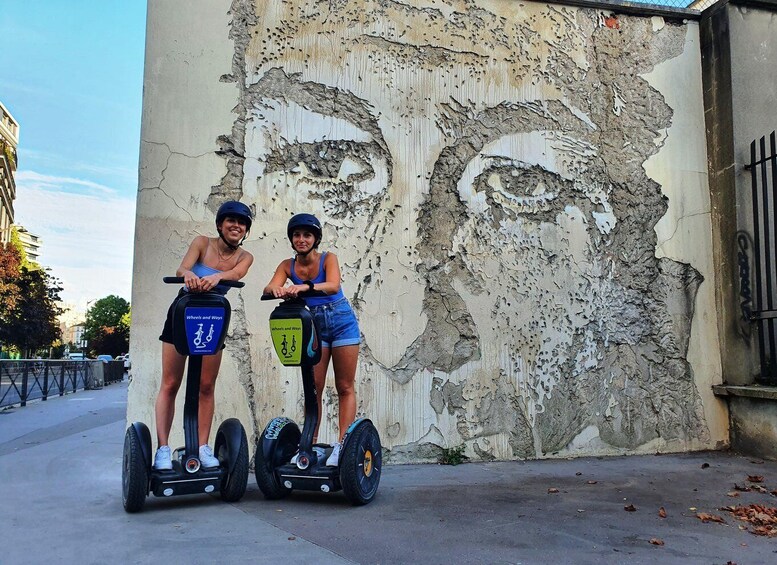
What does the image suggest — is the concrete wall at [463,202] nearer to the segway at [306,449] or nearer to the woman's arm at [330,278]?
the segway at [306,449]

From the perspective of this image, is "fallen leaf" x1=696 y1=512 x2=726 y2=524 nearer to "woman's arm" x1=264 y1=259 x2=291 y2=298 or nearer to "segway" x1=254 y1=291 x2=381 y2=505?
"segway" x1=254 y1=291 x2=381 y2=505

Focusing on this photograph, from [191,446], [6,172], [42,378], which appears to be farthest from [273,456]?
[6,172]

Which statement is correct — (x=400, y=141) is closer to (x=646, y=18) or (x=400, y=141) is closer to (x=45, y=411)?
(x=646, y=18)

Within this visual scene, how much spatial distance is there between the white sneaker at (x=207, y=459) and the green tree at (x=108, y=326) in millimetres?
66284

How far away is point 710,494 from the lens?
434cm

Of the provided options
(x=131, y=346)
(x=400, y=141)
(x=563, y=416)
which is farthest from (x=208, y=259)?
(x=563, y=416)

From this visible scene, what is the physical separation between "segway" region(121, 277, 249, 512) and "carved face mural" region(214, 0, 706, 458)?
1795mm

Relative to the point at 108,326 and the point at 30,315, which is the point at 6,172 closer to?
the point at 108,326

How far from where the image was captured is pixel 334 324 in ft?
13.6

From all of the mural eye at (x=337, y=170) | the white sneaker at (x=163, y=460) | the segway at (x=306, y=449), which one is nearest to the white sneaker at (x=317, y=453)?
the segway at (x=306, y=449)

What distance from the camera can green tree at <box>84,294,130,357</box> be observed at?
222ft

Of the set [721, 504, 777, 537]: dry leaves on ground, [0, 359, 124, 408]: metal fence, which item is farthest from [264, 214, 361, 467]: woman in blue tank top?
[0, 359, 124, 408]: metal fence

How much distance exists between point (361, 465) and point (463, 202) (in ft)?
9.81

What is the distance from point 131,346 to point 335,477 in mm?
2254
